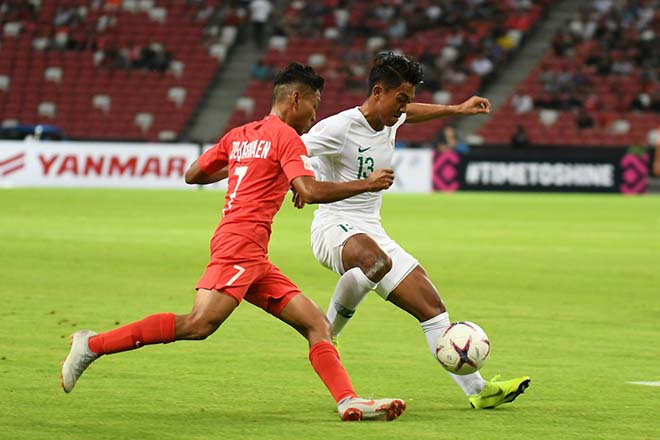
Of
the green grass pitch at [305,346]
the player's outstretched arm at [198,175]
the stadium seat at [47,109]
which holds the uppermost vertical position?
the player's outstretched arm at [198,175]

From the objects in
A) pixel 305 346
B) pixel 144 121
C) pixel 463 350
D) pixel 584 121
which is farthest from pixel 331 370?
pixel 144 121

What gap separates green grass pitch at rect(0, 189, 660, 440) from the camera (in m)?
6.95

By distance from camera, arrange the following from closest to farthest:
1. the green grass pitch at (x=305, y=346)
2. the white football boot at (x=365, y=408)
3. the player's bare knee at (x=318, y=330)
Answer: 1. the white football boot at (x=365, y=408)
2. the green grass pitch at (x=305, y=346)
3. the player's bare knee at (x=318, y=330)

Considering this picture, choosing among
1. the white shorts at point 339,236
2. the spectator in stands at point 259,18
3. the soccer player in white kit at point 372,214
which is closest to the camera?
the soccer player in white kit at point 372,214

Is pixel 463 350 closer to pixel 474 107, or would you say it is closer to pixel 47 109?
pixel 474 107

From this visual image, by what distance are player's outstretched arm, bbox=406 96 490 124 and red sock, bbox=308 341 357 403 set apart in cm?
231

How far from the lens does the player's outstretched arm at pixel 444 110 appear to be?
8773 millimetres

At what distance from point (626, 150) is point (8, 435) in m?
32.0

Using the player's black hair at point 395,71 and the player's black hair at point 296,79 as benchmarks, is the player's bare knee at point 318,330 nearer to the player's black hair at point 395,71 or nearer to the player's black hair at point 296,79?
the player's black hair at point 296,79

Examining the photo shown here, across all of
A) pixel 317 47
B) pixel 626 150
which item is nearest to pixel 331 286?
pixel 626 150

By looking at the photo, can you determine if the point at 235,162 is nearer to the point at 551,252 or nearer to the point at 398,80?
the point at 398,80

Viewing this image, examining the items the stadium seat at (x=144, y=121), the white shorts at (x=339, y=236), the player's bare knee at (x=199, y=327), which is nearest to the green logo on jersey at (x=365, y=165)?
the white shorts at (x=339, y=236)

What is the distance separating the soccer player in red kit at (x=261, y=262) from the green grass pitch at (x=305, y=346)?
0.96 ft

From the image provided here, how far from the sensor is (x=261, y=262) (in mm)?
7031
